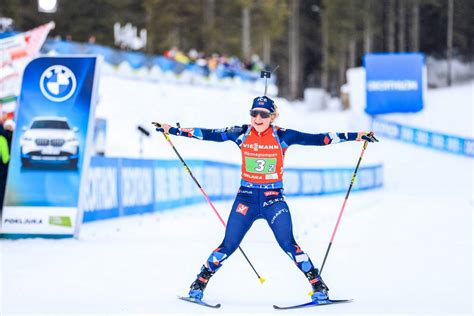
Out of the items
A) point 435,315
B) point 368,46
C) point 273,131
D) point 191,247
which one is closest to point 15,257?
point 191,247

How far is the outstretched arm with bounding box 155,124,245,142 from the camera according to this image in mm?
6703

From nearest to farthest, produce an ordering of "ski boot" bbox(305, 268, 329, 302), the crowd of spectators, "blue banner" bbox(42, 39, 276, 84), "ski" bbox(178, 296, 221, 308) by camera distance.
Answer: "ski" bbox(178, 296, 221, 308) → "ski boot" bbox(305, 268, 329, 302) → "blue banner" bbox(42, 39, 276, 84) → the crowd of spectators

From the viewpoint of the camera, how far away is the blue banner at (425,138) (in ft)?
101

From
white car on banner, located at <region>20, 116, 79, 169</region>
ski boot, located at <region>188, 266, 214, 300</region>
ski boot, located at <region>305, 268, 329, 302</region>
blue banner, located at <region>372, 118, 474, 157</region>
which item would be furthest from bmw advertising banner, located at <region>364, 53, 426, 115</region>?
ski boot, located at <region>188, 266, 214, 300</region>

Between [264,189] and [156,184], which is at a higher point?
[156,184]

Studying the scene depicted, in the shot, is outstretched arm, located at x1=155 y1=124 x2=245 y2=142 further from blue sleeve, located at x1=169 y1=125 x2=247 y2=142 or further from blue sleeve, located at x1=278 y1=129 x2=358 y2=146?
blue sleeve, located at x1=278 y1=129 x2=358 y2=146

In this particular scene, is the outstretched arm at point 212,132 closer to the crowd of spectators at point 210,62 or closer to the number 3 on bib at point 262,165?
the number 3 on bib at point 262,165

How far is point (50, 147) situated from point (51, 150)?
11 cm

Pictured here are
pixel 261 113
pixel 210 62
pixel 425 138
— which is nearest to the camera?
pixel 261 113

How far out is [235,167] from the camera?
20109mm

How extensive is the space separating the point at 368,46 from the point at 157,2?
1668 centimetres

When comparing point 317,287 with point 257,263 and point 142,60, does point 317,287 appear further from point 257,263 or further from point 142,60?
point 142,60

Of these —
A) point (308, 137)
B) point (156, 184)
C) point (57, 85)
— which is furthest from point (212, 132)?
point (156, 184)

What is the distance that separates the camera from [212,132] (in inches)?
268
